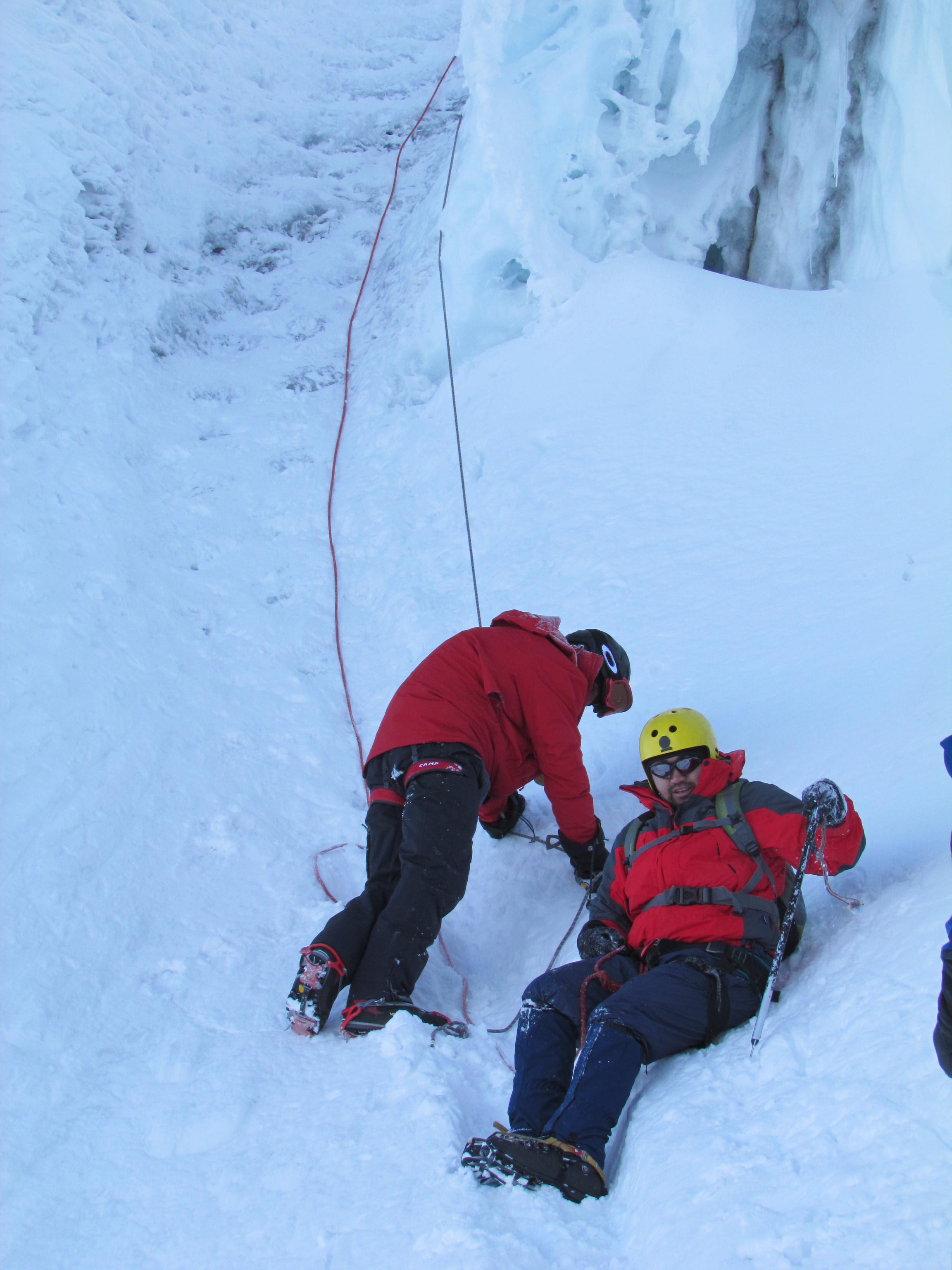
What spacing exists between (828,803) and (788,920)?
28cm

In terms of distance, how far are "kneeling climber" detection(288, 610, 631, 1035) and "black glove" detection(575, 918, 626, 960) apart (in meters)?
0.34

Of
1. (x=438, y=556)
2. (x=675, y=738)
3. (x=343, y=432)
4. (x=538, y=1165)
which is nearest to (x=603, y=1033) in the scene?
(x=538, y=1165)

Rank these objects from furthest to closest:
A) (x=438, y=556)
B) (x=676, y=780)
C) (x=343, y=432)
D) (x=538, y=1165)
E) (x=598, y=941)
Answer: (x=343, y=432), (x=438, y=556), (x=676, y=780), (x=598, y=941), (x=538, y=1165)

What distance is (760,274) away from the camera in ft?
18.5

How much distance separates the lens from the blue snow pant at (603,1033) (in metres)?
1.78

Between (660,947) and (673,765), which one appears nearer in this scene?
(660,947)

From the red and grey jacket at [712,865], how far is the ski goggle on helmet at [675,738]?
6cm

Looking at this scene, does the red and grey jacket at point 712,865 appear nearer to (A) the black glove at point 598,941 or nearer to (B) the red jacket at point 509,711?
(A) the black glove at point 598,941

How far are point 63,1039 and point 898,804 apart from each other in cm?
215

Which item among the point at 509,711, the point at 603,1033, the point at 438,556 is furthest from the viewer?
the point at 438,556

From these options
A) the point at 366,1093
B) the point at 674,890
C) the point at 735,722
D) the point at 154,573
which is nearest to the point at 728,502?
the point at 735,722

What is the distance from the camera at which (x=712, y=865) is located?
2.23 metres

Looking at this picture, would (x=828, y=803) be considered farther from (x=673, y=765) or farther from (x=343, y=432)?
(x=343, y=432)

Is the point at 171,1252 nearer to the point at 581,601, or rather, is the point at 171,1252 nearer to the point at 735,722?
the point at 735,722
